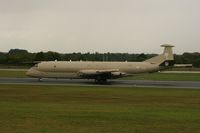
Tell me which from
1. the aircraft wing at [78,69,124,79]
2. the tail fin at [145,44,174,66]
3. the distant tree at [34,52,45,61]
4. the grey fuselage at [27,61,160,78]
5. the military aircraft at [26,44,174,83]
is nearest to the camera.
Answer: the aircraft wing at [78,69,124,79]

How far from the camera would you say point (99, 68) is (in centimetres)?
6028

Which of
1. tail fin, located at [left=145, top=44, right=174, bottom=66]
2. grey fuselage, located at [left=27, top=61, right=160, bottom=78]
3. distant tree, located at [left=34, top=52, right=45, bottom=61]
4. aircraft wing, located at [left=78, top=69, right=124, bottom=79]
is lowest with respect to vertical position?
aircraft wing, located at [left=78, top=69, right=124, bottom=79]

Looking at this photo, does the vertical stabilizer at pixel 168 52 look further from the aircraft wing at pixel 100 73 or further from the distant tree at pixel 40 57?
the distant tree at pixel 40 57

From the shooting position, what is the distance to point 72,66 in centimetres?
5903

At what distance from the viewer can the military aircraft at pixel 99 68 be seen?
58156mm

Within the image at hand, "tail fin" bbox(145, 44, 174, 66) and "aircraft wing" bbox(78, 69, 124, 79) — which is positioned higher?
"tail fin" bbox(145, 44, 174, 66)

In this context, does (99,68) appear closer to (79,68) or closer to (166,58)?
(79,68)

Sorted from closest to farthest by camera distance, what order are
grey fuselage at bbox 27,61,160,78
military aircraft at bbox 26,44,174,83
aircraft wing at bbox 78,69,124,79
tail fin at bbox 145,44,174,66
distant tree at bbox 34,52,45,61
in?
aircraft wing at bbox 78,69,124,79
military aircraft at bbox 26,44,174,83
tail fin at bbox 145,44,174,66
grey fuselage at bbox 27,61,160,78
distant tree at bbox 34,52,45,61

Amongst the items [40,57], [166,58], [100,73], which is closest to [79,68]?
[100,73]

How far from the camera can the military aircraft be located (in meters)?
58.2

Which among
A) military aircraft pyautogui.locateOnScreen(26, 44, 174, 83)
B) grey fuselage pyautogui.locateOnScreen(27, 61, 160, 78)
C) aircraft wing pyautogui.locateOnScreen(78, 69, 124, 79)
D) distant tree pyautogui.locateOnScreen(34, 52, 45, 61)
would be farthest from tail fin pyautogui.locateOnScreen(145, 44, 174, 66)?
distant tree pyautogui.locateOnScreen(34, 52, 45, 61)

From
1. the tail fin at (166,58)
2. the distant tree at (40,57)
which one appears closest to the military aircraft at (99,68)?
the tail fin at (166,58)

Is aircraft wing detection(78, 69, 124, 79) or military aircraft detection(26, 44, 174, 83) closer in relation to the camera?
aircraft wing detection(78, 69, 124, 79)

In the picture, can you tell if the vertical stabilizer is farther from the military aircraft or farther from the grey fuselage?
the grey fuselage
